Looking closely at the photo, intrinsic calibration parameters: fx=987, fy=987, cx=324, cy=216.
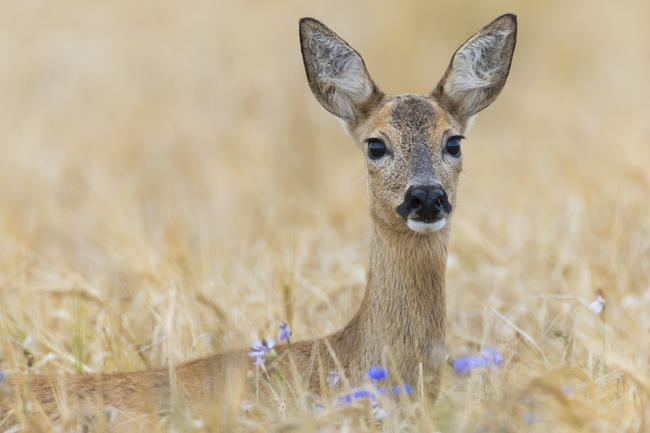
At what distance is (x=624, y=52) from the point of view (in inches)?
435

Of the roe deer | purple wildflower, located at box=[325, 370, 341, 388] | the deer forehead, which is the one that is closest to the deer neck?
the roe deer

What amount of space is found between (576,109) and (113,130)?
454 cm

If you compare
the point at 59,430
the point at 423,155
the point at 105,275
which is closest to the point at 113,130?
the point at 105,275

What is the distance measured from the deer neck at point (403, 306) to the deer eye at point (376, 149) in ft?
1.10

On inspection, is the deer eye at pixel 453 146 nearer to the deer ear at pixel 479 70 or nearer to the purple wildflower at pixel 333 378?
the deer ear at pixel 479 70

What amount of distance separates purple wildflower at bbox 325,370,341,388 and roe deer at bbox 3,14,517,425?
50 millimetres

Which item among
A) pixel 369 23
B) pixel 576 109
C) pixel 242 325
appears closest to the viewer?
pixel 242 325

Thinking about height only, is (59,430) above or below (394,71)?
below

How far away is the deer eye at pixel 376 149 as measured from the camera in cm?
407

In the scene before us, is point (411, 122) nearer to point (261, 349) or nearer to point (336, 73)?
point (336, 73)

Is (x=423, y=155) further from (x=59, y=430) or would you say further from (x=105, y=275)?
(x=105, y=275)

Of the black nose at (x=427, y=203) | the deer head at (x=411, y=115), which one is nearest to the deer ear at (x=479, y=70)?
the deer head at (x=411, y=115)

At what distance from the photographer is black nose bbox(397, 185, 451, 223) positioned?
3703 mm

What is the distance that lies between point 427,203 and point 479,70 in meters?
0.97
